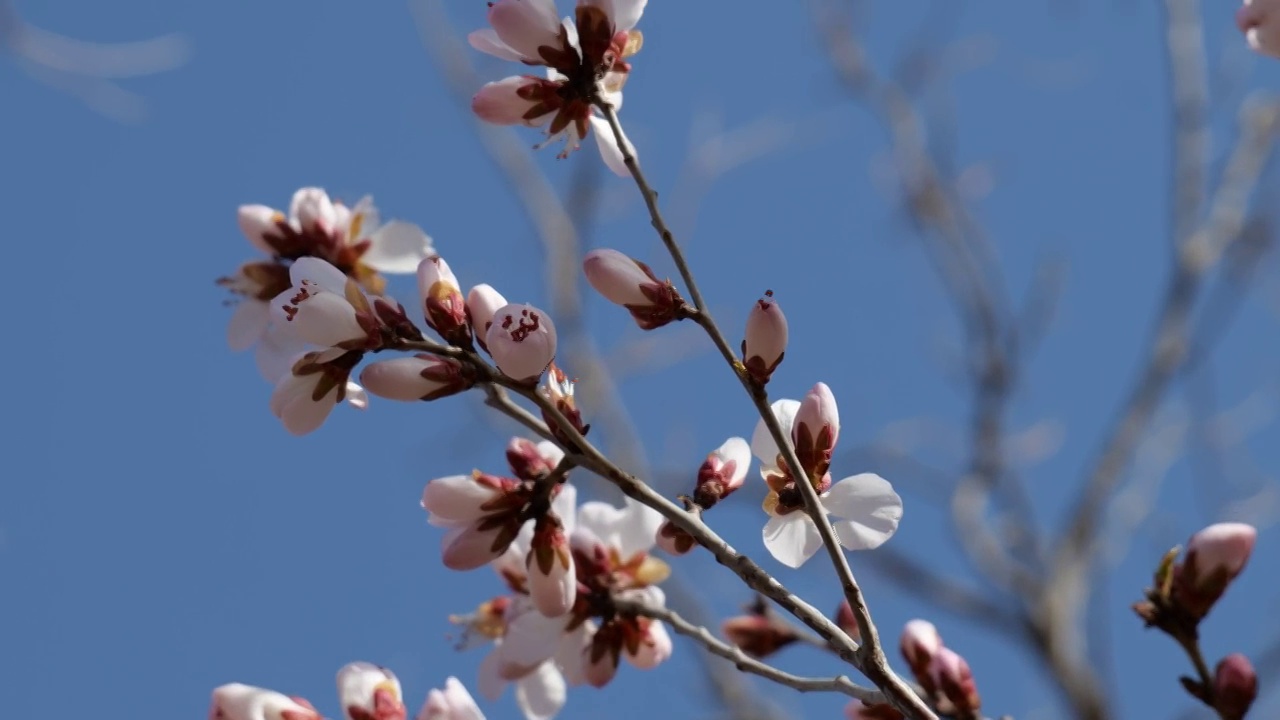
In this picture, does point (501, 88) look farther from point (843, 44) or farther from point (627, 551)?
Result: point (843, 44)

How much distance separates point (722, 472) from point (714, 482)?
0.03 metres

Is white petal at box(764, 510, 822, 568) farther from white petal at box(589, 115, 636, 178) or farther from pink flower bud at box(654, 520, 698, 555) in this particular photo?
white petal at box(589, 115, 636, 178)

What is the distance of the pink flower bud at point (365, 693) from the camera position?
4.65ft

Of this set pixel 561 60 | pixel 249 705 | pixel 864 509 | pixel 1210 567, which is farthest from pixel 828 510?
pixel 249 705

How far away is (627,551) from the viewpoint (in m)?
1.64

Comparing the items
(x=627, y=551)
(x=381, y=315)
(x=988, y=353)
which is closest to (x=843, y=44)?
(x=988, y=353)

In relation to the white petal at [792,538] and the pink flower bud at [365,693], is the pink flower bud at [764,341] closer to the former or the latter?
the white petal at [792,538]

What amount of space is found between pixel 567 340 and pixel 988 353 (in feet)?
5.31

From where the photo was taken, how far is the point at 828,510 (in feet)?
4.09

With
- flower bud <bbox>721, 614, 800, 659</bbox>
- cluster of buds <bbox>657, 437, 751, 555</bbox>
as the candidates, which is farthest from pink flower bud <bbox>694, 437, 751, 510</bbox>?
flower bud <bbox>721, 614, 800, 659</bbox>

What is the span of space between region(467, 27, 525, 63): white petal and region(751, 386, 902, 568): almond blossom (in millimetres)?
467

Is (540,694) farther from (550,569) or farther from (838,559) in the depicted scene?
(838,559)

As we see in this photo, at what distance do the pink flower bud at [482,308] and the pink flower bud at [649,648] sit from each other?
521 mm

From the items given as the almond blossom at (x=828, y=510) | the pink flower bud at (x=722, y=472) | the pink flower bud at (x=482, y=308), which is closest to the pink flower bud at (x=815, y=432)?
the almond blossom at (x=828, y=510)
